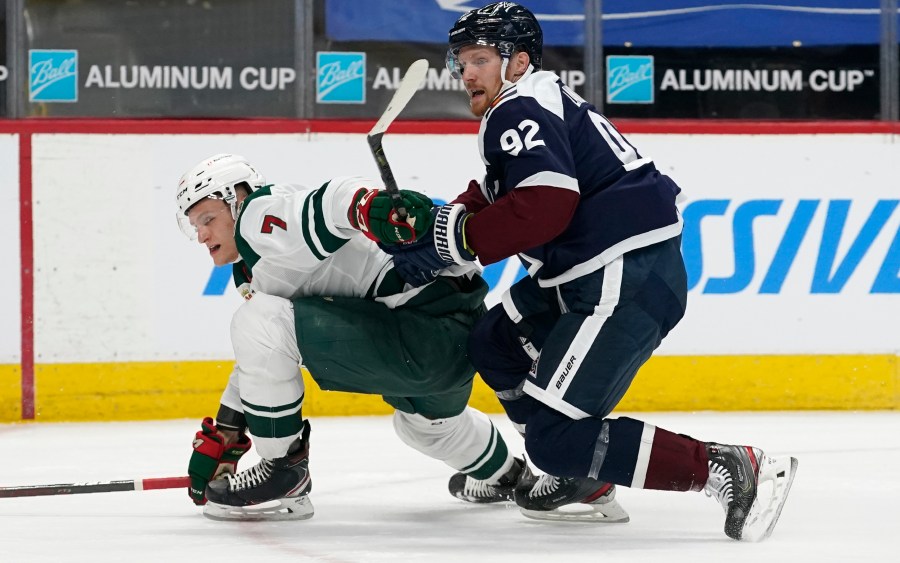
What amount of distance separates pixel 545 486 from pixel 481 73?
0.82m

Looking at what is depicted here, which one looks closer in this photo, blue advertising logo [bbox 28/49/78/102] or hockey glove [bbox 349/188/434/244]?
hockey glove [bbox 349/188/434/244]

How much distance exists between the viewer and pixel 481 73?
244 centimetres

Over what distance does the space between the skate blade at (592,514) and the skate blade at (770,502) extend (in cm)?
32

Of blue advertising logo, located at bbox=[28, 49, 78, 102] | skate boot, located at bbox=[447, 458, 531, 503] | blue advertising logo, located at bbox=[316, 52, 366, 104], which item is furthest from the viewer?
blue advertising logo, located at bbox=[316, 52, 366, 104]

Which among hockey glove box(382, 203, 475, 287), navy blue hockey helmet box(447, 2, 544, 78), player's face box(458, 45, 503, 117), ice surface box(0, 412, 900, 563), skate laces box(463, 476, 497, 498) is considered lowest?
ice surface box(0, 412, 900, 563)

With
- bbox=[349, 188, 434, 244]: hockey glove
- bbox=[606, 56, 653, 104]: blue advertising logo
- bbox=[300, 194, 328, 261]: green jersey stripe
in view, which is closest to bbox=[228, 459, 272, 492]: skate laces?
bbox=[300, 194, 328, 261]: green jersey stripe

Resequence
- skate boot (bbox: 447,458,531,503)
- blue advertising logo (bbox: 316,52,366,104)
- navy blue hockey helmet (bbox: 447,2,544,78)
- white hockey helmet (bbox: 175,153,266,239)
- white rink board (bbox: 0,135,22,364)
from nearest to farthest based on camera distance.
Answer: navy blue hockey helmet (bbox: 447,2,544,78), white hockey helmet (bbox: 175,153,266,239), skate boot (bbox: 447,458,531,503), white rink board (bbox: 0,135,22,364), blue advertising logo (bbox: 316,52,366,104)

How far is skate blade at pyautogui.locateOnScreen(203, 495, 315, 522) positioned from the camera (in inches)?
103

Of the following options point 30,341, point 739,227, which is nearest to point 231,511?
point 30,341

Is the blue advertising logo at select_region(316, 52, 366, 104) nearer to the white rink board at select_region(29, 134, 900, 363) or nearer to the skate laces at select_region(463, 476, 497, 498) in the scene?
the white rink board at select_region(29, 134, 900, 363)

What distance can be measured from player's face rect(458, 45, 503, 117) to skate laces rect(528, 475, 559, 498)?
0.73 m

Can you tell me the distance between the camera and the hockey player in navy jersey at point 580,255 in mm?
2279

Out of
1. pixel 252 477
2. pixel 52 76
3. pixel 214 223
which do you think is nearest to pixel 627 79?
pixel 52 76

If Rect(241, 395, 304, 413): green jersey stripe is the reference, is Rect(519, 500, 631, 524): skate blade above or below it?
below
